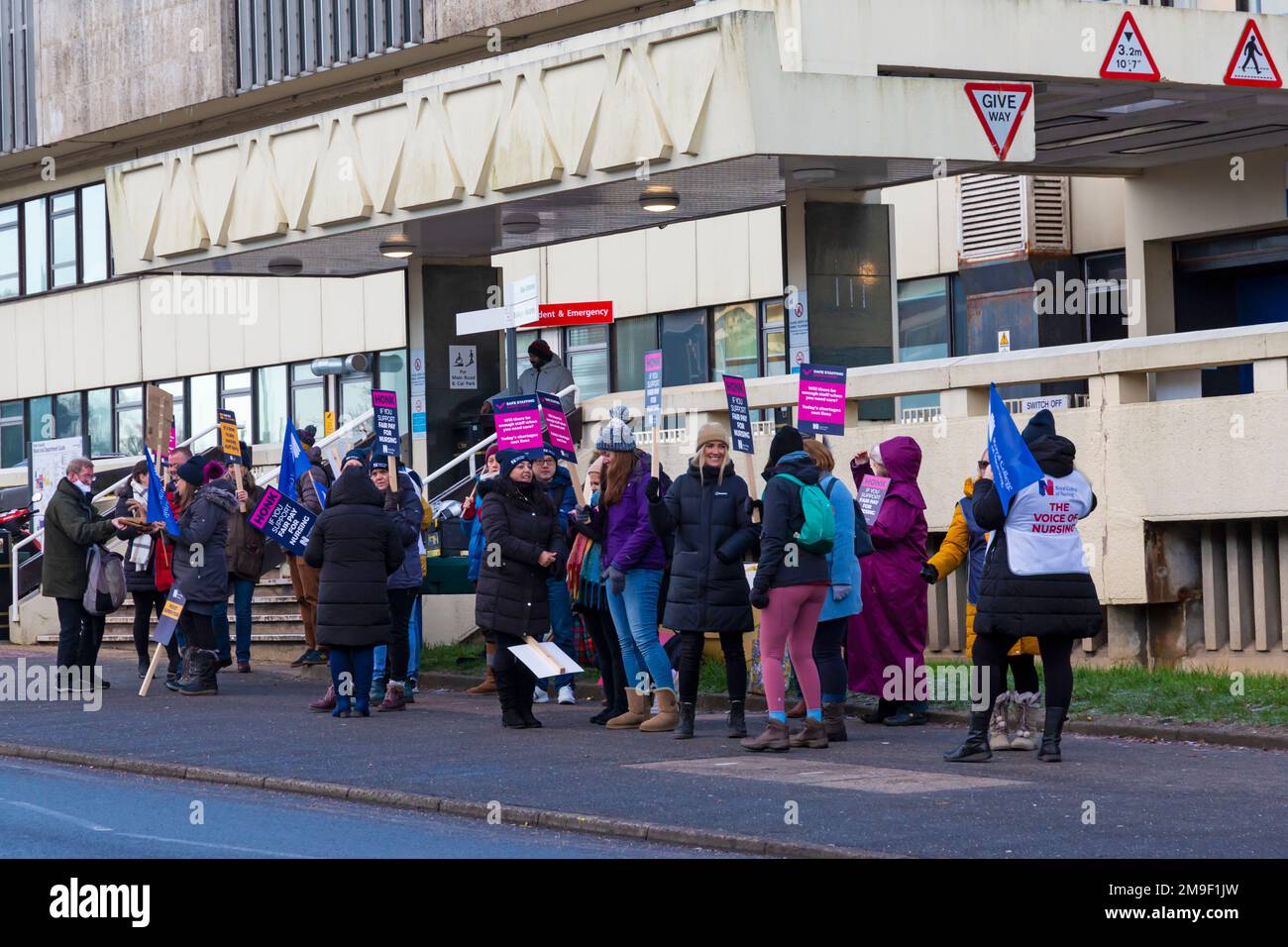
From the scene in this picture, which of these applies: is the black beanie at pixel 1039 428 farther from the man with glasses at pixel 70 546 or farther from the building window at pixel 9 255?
the building window at pixel 9 255

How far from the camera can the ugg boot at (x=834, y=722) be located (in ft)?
43.8

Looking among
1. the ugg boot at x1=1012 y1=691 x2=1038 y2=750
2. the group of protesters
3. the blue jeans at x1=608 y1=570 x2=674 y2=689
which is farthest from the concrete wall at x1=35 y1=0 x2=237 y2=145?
the ugg boot at x1=1012 y1=691 x2=1038 y2=750

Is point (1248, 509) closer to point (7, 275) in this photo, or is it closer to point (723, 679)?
point (723, 679)

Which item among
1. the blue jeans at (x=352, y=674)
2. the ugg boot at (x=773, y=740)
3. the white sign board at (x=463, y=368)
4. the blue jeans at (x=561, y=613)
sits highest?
the white sign board at (x=463, y=368)

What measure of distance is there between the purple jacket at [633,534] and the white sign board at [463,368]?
9.20 metres

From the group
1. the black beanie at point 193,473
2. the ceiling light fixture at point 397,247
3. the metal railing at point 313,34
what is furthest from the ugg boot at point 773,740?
the metal railing at point 313,34

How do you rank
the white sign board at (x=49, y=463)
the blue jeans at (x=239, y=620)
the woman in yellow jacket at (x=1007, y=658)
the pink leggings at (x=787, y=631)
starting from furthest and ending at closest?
the white sign board at (x=49, y=463)
the blue jeans at (x=239, y=620)
the pink leggings at (x=787, y=631)
the woman in yellow jacket at (x=1007, y=658)

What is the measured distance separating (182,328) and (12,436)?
224 inches

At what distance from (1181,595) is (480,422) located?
30.5 feet

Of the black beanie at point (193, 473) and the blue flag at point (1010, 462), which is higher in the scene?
the black beanie at point (193, 473)

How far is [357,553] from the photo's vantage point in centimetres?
1487

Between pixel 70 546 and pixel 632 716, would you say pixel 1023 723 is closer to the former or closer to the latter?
pixel 632 716

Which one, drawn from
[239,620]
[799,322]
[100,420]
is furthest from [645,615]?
[100,420]
